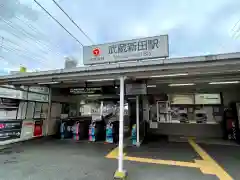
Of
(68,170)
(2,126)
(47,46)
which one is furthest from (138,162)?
(47,46)

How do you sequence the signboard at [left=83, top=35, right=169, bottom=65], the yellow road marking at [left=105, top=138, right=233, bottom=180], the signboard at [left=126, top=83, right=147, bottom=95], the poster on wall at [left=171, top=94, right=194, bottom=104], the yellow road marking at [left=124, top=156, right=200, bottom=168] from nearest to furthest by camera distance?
the yellow road marking at [left=105, top=138, right=233, bottom=180], the yellow road marking at [left=124, top=156, right=200, bottom=168], the signboard at [left=83, top=35, right=169, bottom=65], the signboard at [left=126, top=83, right=147, bottom=95], the poster on wall at [left=171, top=94, right=194, bottom=104]

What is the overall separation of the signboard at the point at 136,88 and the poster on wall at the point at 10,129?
545 centimetres

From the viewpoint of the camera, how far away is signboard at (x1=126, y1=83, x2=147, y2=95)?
5.25 m

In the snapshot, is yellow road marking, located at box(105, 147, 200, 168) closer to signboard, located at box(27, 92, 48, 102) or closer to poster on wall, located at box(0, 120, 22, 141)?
poster on wall, located at box(0, 120, 22, 141)

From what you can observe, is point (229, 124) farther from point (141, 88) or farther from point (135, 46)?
point (135, 46)

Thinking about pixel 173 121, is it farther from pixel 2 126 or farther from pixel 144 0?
pixel 2 126

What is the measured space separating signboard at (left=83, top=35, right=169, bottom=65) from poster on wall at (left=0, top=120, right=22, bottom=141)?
14.5 feet

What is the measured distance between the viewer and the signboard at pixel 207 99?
826cm

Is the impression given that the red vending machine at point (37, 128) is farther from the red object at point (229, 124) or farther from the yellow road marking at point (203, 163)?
the red object at point (229, 124)

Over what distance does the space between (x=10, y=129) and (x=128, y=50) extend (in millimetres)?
6247

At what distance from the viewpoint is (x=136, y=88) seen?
5.35 meters

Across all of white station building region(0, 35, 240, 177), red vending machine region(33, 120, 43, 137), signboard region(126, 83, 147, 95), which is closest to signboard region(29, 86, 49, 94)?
white station building region(0, 35, 240, 177)

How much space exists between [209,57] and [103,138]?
6.52 meters

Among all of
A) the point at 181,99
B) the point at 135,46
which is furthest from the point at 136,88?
the point at 181,99
